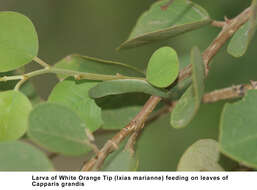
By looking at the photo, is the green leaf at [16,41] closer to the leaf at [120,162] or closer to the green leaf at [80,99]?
the green leaf at [80,99]

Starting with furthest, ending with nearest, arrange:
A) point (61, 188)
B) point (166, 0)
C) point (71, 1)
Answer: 1. point (71, 1)
2. point (166, 0)
3. point (61, 188)

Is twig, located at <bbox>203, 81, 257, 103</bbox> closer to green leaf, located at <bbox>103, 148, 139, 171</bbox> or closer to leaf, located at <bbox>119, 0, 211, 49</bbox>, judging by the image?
leaf, located at <bbox>119, 0, 211, 49</bbox>

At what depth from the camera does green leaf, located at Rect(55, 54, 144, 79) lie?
743 millimetres

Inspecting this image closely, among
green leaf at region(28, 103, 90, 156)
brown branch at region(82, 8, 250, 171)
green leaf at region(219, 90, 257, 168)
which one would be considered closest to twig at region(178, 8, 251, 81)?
brown branch at region(82, 8, 250, 171)

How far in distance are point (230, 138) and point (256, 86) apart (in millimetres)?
276

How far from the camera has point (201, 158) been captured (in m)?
0.65

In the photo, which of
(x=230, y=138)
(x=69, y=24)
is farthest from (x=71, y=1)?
(x=230, y=138)

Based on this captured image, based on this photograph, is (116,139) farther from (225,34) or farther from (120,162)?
(225,34)

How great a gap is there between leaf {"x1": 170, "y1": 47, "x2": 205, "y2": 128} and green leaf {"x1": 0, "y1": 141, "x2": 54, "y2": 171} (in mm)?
264

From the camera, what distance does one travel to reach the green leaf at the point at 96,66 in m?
0.74

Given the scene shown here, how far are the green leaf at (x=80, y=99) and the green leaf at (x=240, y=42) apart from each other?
35 cm

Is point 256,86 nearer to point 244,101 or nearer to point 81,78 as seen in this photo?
point 244,101

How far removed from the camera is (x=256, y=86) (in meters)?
0.74

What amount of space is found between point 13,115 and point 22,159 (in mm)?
132
